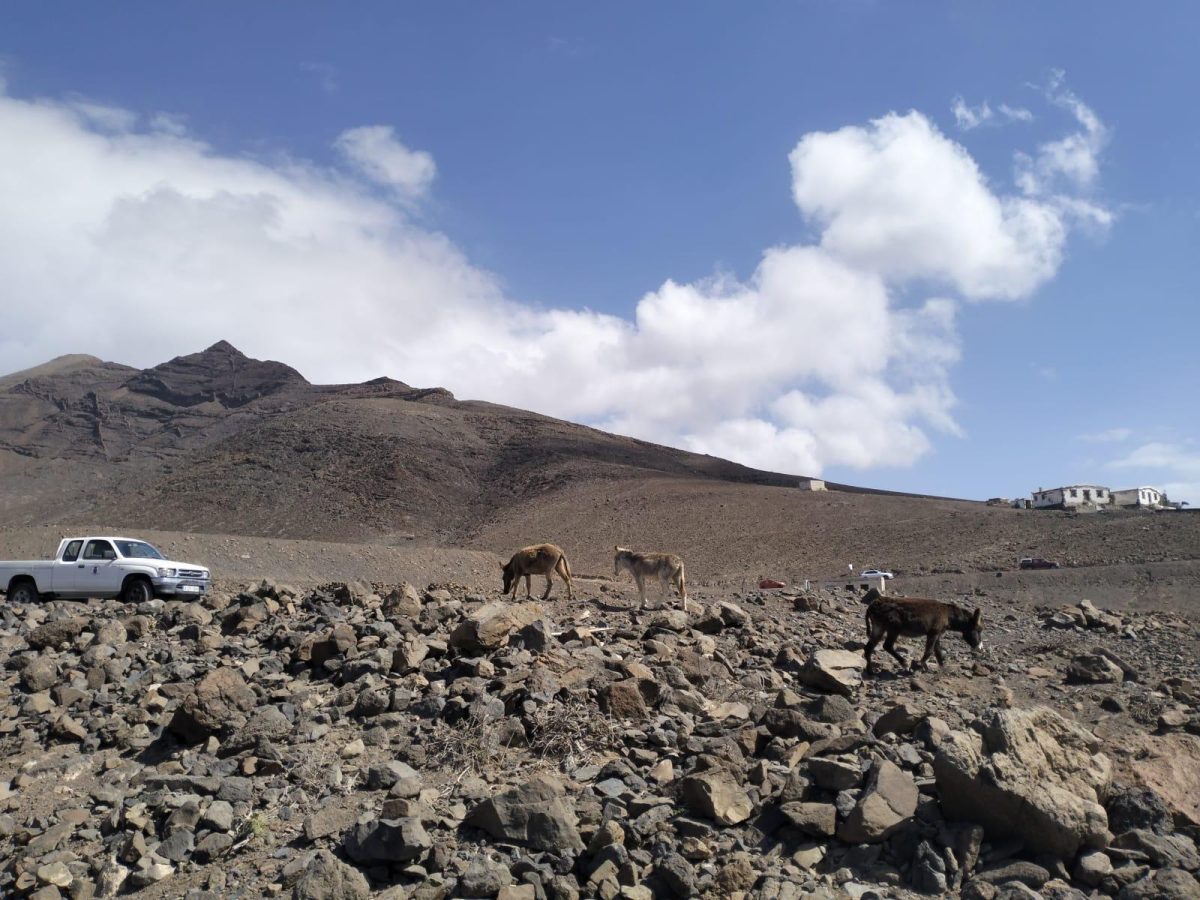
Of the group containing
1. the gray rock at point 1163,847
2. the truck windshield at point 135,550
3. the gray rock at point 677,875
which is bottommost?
the gray rock at point 677,875

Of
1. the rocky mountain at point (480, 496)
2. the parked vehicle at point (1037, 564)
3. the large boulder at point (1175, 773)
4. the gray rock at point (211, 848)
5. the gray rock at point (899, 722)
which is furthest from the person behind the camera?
the rocky mountain at point (480, 496)

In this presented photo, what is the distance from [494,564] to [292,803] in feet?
103

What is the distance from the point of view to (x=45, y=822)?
9641 mm

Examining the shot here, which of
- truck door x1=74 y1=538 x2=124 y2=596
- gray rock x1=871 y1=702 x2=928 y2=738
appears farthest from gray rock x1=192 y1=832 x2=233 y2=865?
truck door x1=74 y1=538 x2=124 y2=596

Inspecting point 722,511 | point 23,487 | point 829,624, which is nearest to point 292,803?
point 829,624

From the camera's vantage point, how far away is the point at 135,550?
22562 mm

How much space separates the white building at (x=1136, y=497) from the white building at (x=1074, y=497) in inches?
21.8

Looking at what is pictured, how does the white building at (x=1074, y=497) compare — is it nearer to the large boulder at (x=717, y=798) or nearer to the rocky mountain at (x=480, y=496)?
the rocky mountain at (x=480, y=496)

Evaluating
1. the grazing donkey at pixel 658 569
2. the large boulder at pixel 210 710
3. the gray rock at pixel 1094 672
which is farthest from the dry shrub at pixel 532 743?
the grazing donkey at pixel 658 569

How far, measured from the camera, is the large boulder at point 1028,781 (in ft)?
24.8

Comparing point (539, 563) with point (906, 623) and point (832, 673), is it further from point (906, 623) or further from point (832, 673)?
point (832, 673)

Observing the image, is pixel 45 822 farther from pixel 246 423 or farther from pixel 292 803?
pixel 246 423

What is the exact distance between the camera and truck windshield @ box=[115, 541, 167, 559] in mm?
22208

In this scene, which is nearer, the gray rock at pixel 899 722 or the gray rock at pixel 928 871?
the gray rock at pixel 928 871
